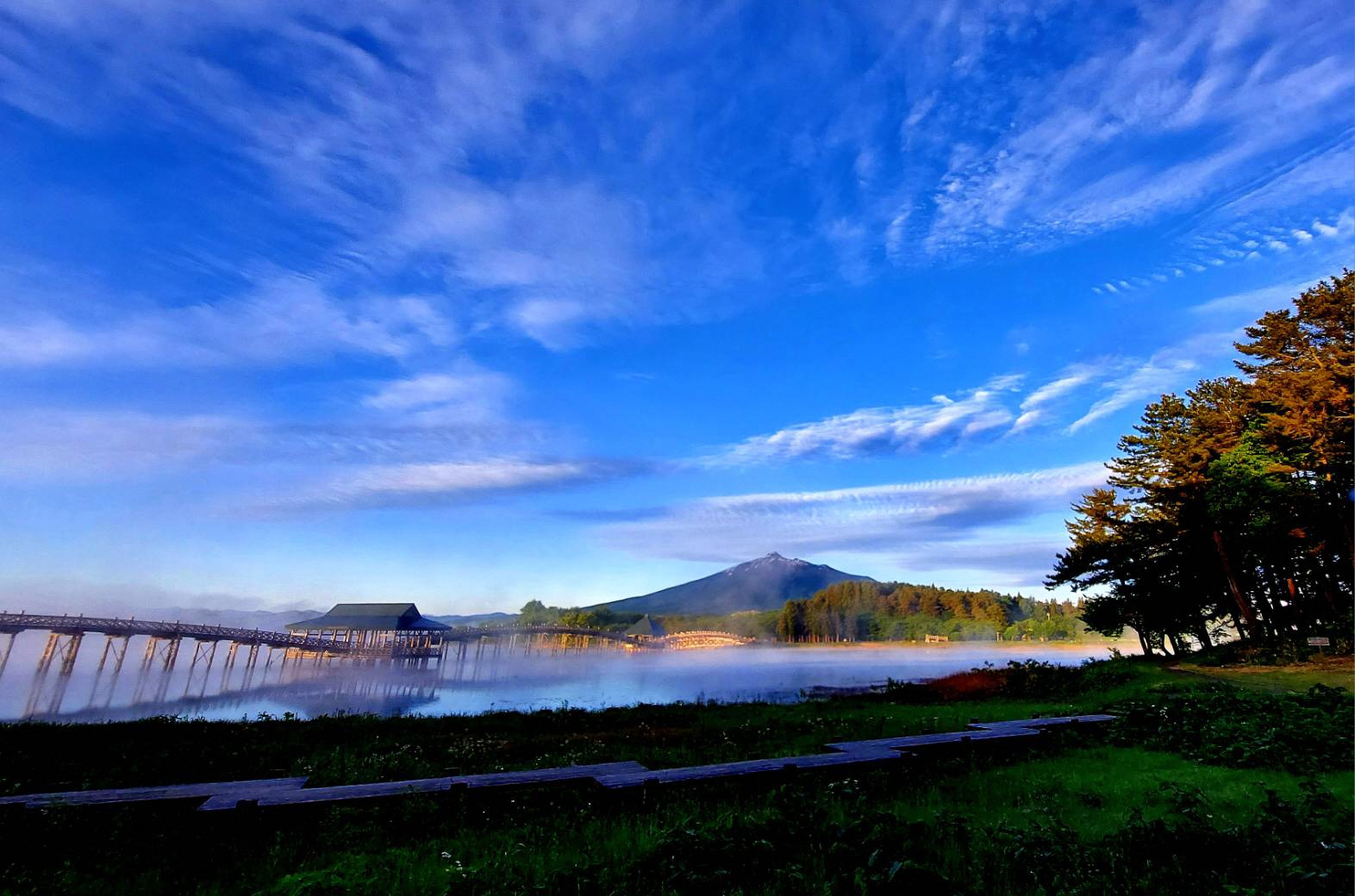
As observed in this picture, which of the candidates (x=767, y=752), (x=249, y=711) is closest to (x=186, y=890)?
(x=767, y=752)

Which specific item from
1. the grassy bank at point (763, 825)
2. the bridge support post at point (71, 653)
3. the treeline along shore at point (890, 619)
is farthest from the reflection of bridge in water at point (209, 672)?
the treeline along shore at point (890, 619)

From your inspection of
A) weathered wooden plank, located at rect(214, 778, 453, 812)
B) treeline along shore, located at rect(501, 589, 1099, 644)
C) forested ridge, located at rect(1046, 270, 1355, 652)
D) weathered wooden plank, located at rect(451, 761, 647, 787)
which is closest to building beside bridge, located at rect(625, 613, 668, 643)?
treeline along shore, located at rect(501, 589, 1099, 644)

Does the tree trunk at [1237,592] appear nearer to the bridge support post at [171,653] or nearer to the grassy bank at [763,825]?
the grassy bank at [763,825]

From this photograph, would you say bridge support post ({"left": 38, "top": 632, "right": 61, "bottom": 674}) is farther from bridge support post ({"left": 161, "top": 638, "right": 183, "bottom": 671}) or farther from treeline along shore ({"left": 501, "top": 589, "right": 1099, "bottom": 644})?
treeline along shore ({"left": 501, "top": 589, "right": 1099, "bottom": 644})

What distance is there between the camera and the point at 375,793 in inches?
326

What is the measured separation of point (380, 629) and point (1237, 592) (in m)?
91.9

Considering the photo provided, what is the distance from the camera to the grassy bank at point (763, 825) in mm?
5762

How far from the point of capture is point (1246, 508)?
3072 centimetres

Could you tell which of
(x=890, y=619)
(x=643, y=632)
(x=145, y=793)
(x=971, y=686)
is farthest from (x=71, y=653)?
(x=890, y=619)

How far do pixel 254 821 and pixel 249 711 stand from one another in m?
42.3

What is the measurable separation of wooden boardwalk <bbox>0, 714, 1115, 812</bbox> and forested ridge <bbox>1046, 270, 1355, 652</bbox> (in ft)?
98.9

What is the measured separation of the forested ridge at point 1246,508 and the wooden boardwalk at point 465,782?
30.1 m

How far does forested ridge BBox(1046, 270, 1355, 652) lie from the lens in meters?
29.5

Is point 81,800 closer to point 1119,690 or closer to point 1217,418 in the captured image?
point 1119,690
